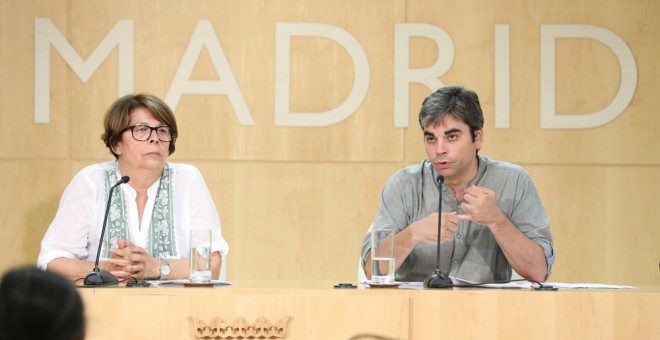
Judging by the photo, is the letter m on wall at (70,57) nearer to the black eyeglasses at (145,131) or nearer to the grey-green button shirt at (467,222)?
the black eyeglasses at (145,131)

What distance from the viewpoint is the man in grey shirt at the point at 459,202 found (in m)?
3.30

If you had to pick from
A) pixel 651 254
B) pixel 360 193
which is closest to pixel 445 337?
pixel 360 193

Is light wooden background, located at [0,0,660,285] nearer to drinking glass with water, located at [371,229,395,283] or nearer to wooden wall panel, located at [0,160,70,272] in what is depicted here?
wooden wall panel, located at [0,160,70,272]

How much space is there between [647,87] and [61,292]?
4.28 metres

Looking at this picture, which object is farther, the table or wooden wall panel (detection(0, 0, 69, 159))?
wooden wall panel (detection(0, 0, 69, 159))

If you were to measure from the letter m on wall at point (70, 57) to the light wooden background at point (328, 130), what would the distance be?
3 cm

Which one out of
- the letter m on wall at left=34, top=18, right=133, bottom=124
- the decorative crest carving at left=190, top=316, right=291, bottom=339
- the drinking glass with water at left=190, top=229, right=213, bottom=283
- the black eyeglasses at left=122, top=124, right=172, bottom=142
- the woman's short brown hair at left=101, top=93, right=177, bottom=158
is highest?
the letter m on wall at left=34, top=18, right=133, bottom=124

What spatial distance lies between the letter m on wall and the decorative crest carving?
2598 millimetres

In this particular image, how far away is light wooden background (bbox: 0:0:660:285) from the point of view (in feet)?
15.7

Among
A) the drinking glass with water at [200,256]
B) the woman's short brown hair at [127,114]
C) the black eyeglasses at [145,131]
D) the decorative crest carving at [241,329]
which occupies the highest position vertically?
the woman's short brown hair at [127,114]

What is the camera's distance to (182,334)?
241cm

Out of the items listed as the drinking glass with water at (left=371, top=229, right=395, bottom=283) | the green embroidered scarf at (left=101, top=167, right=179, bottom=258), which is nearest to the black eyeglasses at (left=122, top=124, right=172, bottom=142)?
the green embroidered scarf at (left=101, top=167, right=179, bottom=258)

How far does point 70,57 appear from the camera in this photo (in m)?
4.75

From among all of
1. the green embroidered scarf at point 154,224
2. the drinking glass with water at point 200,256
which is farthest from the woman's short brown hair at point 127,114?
the drinking glass with water at point 200,256
